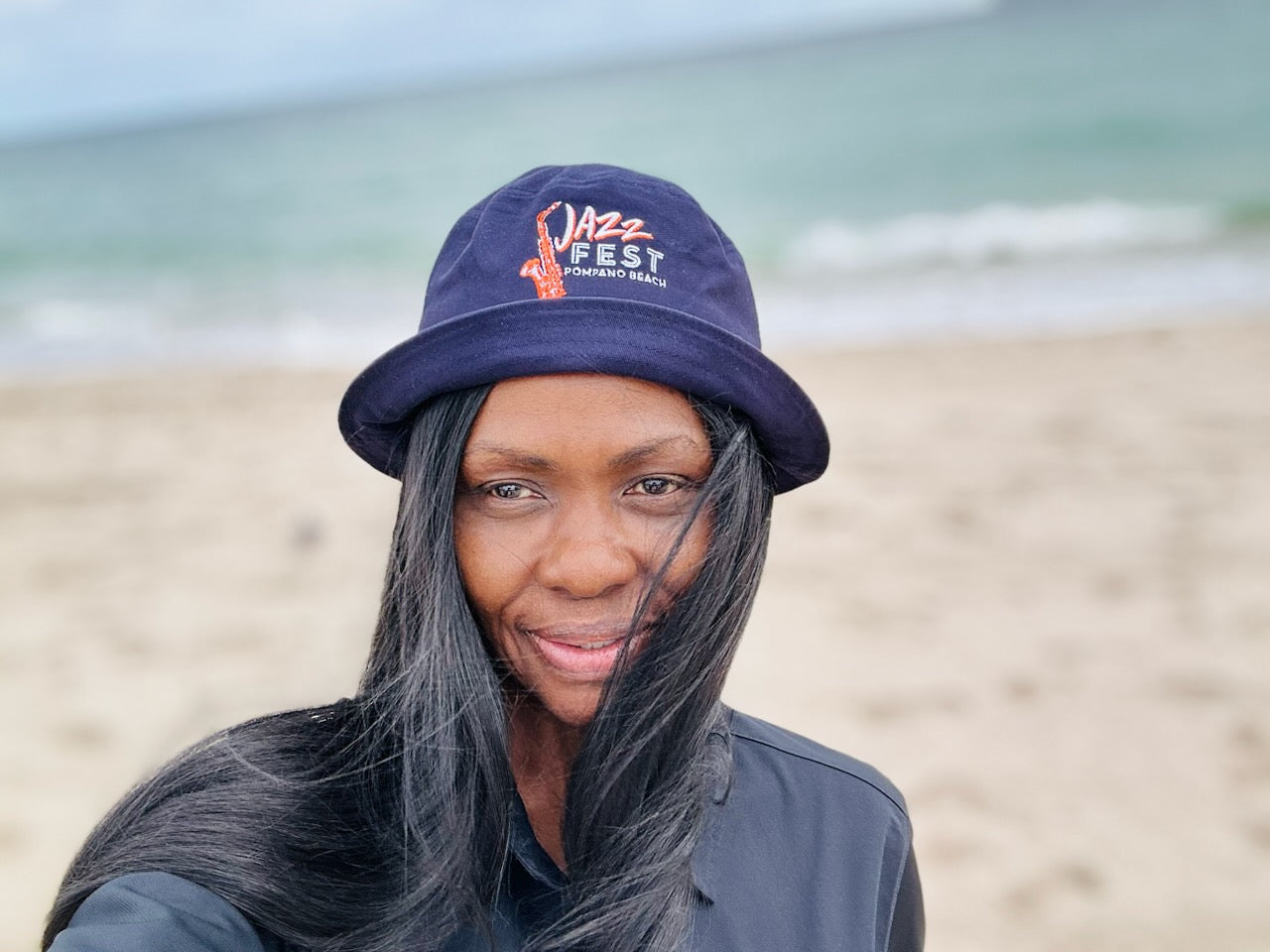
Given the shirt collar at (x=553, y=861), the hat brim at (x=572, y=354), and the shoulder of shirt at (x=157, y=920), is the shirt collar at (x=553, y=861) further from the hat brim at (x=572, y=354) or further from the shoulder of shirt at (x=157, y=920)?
the hat brim at (x=572, y=354)

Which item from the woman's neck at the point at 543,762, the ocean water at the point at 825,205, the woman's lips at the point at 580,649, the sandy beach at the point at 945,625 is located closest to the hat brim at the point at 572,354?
the woman's lips at the point at 580,649

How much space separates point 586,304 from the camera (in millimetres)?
1480

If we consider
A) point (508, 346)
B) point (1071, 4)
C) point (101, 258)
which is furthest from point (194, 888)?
point (1071, 4)

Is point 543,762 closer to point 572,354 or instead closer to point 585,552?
point 585,552

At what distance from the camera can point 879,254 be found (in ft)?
53.6

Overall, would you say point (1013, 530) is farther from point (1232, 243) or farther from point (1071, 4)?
point (1071, 4)

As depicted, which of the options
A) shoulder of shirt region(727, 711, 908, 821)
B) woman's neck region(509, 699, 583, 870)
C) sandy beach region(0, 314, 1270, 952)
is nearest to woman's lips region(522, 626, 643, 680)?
woman's neck region(509, 699, 583, 870)

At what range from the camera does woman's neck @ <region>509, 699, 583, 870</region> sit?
176cm

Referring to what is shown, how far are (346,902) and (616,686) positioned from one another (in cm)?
41

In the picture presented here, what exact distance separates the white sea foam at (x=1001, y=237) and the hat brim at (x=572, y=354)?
45.9 ft

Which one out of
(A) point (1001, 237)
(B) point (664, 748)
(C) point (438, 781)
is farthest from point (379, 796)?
(A) point (1001, 237)

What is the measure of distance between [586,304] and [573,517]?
252 millimetres

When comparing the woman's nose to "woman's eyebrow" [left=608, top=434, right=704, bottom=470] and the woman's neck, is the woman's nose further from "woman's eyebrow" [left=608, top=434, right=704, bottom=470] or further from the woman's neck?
the woman's neck

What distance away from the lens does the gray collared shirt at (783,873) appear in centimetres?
158
